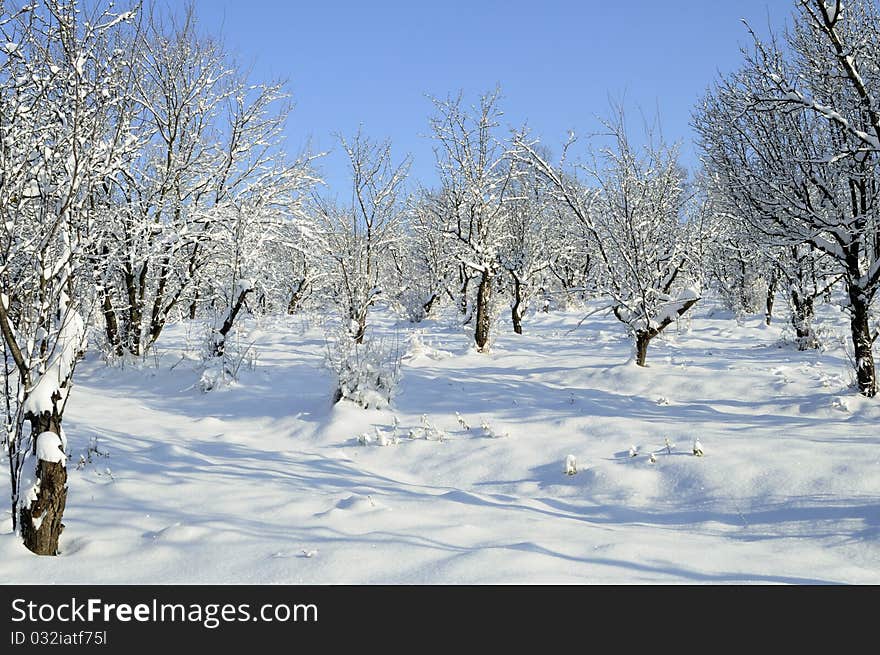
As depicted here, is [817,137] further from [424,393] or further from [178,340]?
[178,340]

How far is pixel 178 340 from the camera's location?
14.6 meters

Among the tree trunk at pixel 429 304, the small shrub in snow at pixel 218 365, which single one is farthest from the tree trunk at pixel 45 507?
the tree trunk at pixel 429 304

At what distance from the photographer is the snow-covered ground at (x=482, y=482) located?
10.8 ft

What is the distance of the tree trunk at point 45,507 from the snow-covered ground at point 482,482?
0.11 m

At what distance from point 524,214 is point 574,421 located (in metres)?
12.9

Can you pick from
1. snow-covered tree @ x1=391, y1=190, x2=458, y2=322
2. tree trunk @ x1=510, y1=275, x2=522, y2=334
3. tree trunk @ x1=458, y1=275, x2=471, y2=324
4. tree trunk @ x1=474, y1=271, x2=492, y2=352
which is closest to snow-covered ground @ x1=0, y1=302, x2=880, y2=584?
tree trunk @ x1=474, y1=271, x2=492, y2=352

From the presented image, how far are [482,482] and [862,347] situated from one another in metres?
5.38

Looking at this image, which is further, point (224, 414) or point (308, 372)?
point (308, 372)

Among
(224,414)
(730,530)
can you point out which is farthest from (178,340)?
(730,530)

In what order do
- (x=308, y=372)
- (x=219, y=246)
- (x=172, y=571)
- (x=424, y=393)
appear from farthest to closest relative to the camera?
(x=219, y=246) < (x=308, y=372) < (x=424, y=393) < (x=172, y=571)

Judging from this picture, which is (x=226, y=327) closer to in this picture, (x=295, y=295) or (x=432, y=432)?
(x=432, y=432)

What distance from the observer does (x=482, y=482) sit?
5.54 m

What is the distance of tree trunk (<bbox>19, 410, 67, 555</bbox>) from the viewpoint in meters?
3.55

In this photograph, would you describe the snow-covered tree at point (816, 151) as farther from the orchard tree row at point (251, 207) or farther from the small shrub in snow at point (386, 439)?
the small shrub in snow at point (386, 439)
